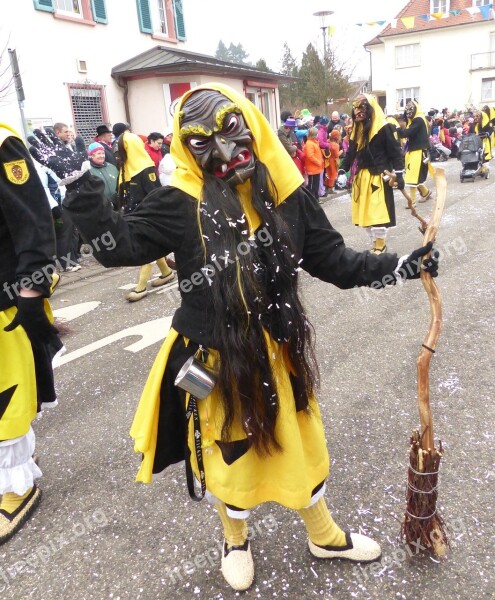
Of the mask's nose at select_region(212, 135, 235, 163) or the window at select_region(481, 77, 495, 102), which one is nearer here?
the mask's nose at select_region(212, 135, 235, 163)

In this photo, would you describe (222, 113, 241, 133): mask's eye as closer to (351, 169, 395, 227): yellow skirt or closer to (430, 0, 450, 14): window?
(351, 169, 395, 227): yellow skirt

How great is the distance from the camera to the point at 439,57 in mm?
35281

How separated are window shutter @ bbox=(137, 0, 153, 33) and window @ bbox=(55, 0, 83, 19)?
7.10 ft

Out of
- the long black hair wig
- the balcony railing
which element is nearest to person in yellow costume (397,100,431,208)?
the long black hair wig

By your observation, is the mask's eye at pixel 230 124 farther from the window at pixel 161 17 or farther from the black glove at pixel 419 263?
the window at pixel 161 17

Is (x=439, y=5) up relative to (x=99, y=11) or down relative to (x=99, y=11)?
up

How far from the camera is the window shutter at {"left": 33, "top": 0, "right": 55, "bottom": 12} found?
10320mm

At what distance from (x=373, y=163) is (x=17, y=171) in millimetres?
4909

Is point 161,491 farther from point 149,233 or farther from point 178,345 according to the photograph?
point 149,233

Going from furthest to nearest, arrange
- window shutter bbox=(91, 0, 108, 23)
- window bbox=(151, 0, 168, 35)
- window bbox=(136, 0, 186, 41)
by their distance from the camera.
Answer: window bbox=(151, 0, 168, 35)
window bbox=(136, 0, 186, 41)
window shutter bbox=(91, 0, 108, 23)

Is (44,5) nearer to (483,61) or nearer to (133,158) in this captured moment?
(133,158)

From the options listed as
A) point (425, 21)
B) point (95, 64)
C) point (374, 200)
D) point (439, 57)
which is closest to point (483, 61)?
point (439, 57)

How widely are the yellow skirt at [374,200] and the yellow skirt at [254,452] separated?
4.73 metres

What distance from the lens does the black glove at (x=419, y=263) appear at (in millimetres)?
1814
